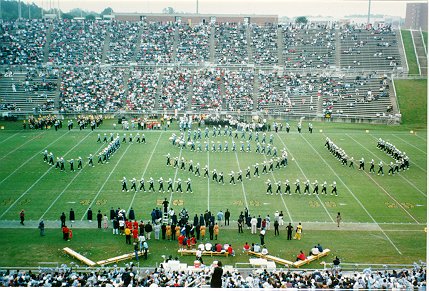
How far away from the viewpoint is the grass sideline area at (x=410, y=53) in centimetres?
4790

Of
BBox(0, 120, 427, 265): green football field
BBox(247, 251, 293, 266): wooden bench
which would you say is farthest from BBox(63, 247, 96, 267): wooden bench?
BBox(247, 251, 293, 266): wooden bench

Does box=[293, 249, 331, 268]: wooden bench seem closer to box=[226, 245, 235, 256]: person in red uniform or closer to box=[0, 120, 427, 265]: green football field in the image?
box=[0, 120, 427, 265]: green football field

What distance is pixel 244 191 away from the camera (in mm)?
22375

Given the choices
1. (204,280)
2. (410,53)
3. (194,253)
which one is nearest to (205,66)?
(410,53)

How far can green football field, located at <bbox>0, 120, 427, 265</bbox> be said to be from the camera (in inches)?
693

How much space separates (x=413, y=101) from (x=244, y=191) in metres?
24.2

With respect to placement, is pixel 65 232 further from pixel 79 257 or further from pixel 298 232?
pixel 298 232

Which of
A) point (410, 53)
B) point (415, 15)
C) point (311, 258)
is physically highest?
point (415, 15)

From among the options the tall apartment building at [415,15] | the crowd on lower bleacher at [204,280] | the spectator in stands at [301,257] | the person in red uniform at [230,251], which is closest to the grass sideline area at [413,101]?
the spectator in stands at [301,257]

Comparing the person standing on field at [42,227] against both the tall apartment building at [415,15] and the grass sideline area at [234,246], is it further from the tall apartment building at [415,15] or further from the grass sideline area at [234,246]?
the tall apartment building at [415,15]

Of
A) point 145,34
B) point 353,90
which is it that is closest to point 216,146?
point 353,90

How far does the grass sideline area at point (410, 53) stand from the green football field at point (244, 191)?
17.2 meters

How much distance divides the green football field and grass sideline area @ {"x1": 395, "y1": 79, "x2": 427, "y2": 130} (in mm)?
6934

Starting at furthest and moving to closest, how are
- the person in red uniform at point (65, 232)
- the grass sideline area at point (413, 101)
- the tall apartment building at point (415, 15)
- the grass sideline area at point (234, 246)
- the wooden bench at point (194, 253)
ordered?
the tall apartment building at point (415, 15) → the grass sideline area at point (413, 101) → the person in red uniform at point (65, 232) → the wooden bench at point (194, 253) → the grass sideline area at point (234, 246)
